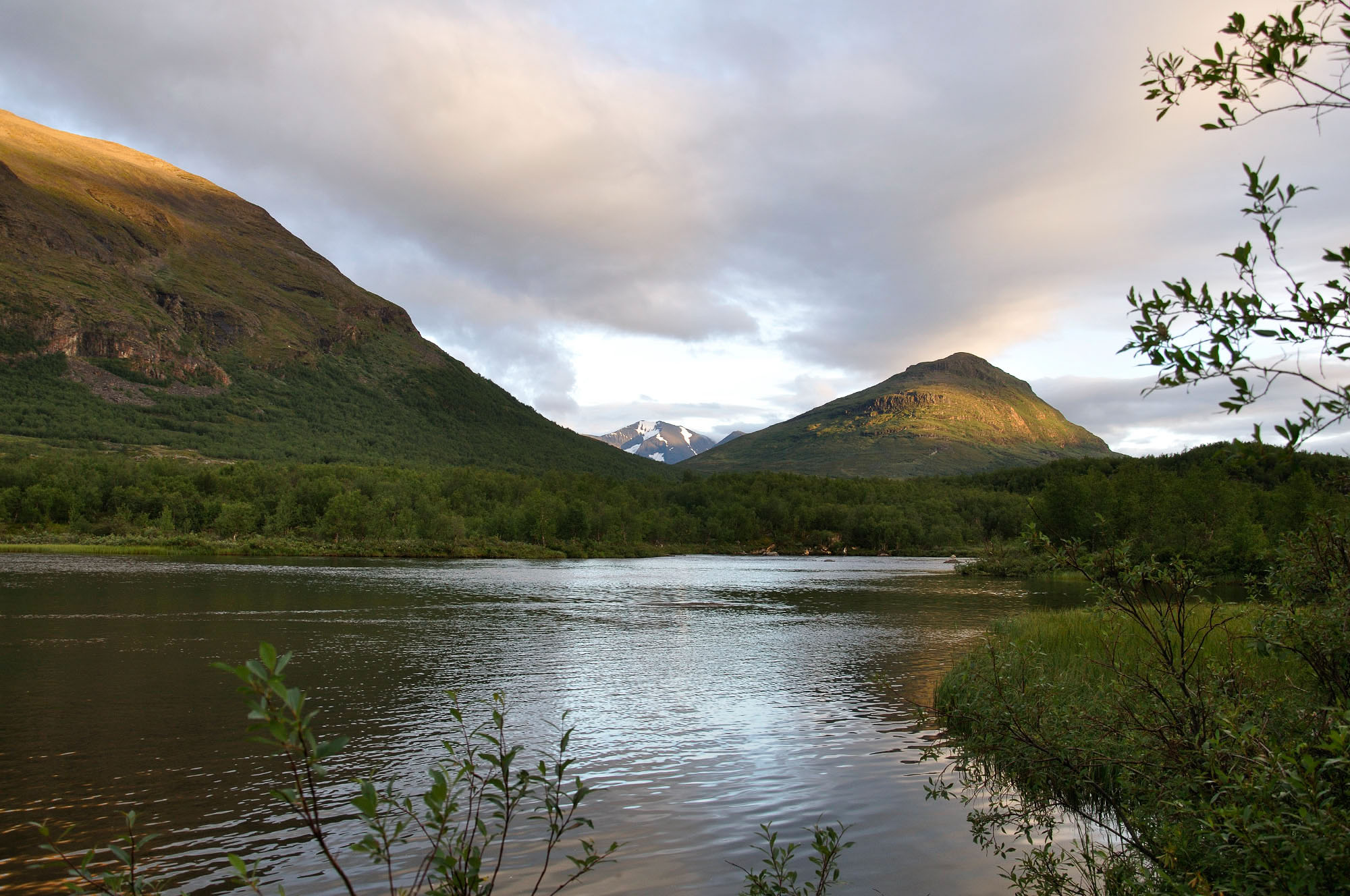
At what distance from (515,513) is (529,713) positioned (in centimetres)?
13391

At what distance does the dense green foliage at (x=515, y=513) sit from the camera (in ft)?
301

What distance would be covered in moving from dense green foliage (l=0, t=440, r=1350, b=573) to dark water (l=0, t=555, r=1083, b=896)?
46704mm

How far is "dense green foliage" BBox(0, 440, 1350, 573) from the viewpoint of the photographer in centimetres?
9162

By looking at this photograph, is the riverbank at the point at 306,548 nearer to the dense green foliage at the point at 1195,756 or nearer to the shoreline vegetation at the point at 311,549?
the shoreline vegetation at the point at 311,549

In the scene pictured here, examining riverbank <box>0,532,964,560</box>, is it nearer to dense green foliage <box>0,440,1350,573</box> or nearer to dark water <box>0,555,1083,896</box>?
dense green foliage <box>0,440,1350,573</box>

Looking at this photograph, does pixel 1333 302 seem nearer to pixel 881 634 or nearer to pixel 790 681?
pixel 790 681

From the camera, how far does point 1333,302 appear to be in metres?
6.24

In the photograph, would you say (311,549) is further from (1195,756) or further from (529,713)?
(1195,756)

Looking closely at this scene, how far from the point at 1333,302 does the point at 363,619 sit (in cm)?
4447

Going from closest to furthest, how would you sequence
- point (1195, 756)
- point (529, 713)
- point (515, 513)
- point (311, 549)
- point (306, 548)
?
Answer: point (1195, 756) < point (529, 713) < point (306, 548) < point (311, 549) < point (515, 513)

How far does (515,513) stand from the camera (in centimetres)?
15275

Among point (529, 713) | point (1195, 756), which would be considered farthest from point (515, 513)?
point (1195, 756)

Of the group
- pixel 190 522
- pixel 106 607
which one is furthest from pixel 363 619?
pixel 190 522

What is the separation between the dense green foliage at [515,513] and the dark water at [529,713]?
46704 mm
